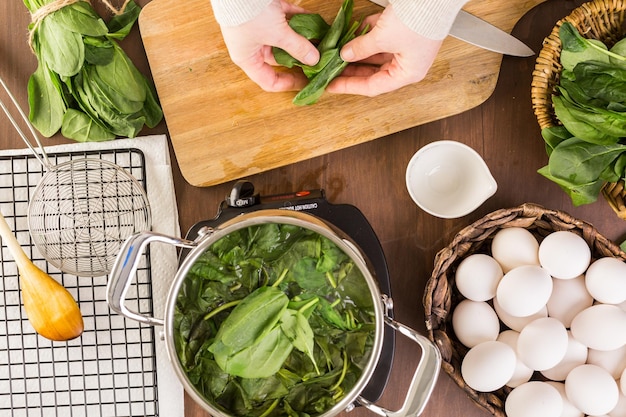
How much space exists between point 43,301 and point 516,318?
735 millimetres

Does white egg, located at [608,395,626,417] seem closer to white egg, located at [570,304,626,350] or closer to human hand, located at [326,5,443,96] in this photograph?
white egg, located at [570,304,626,350]

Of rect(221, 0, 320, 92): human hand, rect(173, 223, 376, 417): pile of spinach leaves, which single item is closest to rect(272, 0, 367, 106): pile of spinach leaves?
rect(221, 0, 320, 92): human hand

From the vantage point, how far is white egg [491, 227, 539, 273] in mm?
955

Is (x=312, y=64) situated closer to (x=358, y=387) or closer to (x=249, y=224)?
(x=249, y=224)

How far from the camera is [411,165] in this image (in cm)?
101

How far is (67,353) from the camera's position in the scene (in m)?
1.04

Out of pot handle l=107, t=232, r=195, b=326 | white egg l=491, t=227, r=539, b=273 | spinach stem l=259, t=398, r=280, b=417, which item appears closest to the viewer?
pot handle l=107, t=232, r=195, b=326

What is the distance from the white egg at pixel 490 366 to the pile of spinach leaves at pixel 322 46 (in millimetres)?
457

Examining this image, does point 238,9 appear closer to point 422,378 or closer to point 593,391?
point 422,378

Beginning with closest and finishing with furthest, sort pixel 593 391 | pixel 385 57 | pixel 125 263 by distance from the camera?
pixel 125 263 < pixel 593 391 < pixel 385 57

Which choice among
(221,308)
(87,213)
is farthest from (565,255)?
(87,213)

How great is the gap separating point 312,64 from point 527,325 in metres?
0.51

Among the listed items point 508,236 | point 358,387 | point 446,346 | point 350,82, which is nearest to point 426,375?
point 358,387

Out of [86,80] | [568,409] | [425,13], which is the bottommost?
[568,409]
